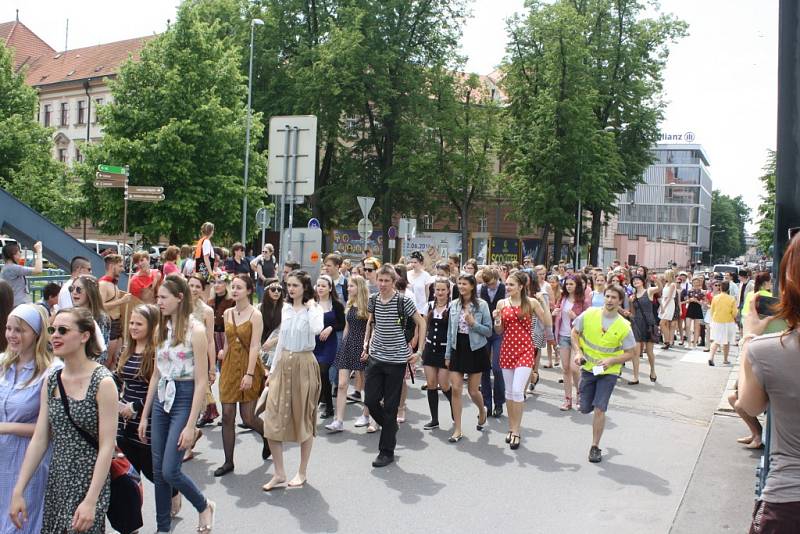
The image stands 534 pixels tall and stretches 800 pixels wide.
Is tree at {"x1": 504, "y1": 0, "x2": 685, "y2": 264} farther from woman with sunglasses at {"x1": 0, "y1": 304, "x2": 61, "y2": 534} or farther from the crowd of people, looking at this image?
woman with sunglasses at {"x1": 0, "y1": 304, "x2": 61, "y2": 534}

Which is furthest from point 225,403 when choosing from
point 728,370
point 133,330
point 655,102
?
point 655,102

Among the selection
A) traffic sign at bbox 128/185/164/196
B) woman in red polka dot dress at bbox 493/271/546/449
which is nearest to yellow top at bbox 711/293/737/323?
woman in red polka dot dress at bbox 493/271/546/449

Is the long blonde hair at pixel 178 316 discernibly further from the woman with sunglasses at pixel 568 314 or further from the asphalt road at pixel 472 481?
the woman with sunglasses at pixel 568 314

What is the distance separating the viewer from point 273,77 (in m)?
38.4

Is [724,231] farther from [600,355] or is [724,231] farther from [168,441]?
[168,441]

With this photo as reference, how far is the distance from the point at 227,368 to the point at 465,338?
2.85 metres

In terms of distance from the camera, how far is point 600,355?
306 inches

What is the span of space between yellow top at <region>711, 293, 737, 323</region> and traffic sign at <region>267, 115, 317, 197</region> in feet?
32.0

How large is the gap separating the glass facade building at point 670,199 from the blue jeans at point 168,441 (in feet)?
415

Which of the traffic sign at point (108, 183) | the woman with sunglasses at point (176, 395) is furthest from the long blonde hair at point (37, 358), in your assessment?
the traffic sign at point (108, 183)

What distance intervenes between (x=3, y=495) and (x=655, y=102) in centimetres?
4249

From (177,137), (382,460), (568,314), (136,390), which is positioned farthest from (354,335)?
(177,137)

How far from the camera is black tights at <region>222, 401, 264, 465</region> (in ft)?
22.3

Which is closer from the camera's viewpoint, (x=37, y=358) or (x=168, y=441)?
(x=37, y=358)
